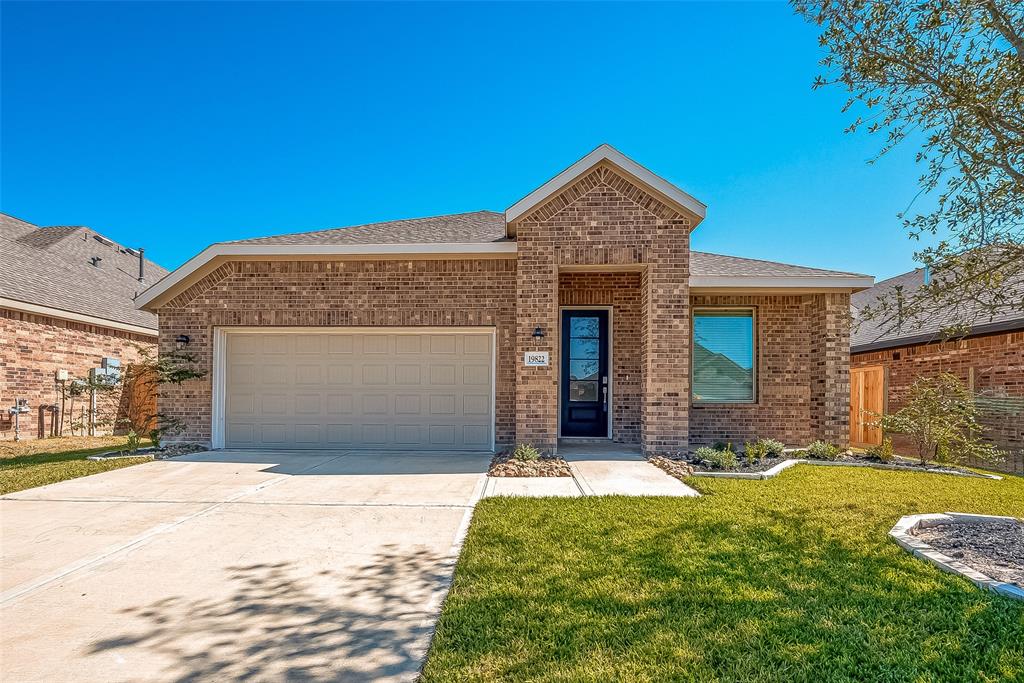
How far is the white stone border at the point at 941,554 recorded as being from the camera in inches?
132

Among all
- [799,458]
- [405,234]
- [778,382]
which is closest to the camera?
[799,458]

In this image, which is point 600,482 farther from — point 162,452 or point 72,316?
point 72,316

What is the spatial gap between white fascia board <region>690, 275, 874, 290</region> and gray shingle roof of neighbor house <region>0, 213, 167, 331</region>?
13.1m

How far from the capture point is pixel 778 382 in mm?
9930

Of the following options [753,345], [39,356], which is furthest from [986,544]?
[39,356]

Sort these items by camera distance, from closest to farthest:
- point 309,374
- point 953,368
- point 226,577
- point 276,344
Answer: point 226,577 < point 309,374 < point 276,344 < point 953,368

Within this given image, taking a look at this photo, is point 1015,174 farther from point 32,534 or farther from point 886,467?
point 32,534

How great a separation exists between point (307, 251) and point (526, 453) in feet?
18.1

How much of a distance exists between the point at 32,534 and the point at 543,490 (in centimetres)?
504

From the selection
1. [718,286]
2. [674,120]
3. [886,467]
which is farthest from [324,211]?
[886,467]

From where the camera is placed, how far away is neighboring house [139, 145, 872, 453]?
372 inches

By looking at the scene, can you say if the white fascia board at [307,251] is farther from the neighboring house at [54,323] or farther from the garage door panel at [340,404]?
the neighboring house at [54,323]

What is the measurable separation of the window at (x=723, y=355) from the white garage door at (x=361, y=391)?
164 inches

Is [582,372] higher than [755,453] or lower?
higher
